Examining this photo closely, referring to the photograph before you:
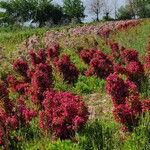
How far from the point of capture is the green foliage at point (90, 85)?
38.6 ft

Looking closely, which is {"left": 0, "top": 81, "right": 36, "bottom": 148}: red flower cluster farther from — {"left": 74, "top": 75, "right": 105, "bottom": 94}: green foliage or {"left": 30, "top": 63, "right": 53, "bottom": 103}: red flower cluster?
{"left": 74, "top": 75, "right": 105, "bottom": 94}: green foliage

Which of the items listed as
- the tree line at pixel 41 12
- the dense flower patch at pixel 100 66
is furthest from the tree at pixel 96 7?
the dense flower patch at pixel 100 66

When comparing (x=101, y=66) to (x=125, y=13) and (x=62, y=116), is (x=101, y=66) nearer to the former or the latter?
(x=62, y=116)

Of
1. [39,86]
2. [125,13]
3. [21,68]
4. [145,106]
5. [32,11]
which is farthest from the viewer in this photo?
[125,13]

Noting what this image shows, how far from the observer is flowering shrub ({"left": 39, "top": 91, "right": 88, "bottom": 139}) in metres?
7.36

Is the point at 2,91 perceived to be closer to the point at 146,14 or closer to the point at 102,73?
the point at 102,73

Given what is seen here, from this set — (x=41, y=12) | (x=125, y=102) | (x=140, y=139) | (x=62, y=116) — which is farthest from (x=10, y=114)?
(x=41, y=12)

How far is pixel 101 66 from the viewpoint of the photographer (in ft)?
39.2

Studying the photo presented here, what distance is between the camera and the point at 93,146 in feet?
22.7

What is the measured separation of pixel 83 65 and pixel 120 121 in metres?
7.72

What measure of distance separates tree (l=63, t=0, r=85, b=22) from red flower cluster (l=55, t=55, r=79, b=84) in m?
81.0

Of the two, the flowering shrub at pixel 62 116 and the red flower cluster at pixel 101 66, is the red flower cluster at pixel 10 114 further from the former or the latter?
the red flower cluster at pixel 101 66

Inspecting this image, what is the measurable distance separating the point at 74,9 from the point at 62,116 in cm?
8710

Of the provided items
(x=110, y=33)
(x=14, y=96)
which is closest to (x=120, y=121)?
(x=14, y=96)
